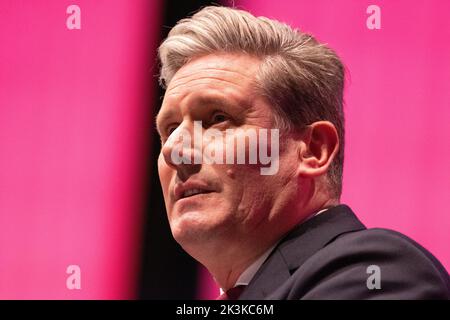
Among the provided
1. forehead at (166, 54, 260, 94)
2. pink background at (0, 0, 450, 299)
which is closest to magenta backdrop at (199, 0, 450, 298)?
pink background at (0, 0, 450, 299)

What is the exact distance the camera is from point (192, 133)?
156cm

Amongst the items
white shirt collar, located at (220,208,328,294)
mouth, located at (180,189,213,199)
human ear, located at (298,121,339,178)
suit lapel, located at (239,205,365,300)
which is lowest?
white shirt collar, located at (220,208,328,294)

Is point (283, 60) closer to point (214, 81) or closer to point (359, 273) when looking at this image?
point (214, 81)

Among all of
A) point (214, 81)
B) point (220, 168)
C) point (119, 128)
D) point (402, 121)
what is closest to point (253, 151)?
point (220, 168)

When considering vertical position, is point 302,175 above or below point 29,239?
above

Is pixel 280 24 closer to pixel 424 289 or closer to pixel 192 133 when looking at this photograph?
pixel 192 133

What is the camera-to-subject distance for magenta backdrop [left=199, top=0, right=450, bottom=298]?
2303 mm

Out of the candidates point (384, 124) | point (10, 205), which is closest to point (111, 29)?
point (10, 205)

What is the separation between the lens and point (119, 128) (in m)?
2.54

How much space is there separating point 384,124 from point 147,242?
0.84m

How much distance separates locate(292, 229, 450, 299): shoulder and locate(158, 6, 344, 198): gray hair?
13.9 inches

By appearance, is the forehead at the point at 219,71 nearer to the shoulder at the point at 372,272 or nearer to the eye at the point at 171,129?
the eye at the point at 171,129

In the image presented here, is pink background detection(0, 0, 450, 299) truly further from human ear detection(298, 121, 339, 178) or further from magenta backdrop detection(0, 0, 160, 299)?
human ear detection(298, 121, 339, 178)

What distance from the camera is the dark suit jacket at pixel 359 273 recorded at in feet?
3.93
